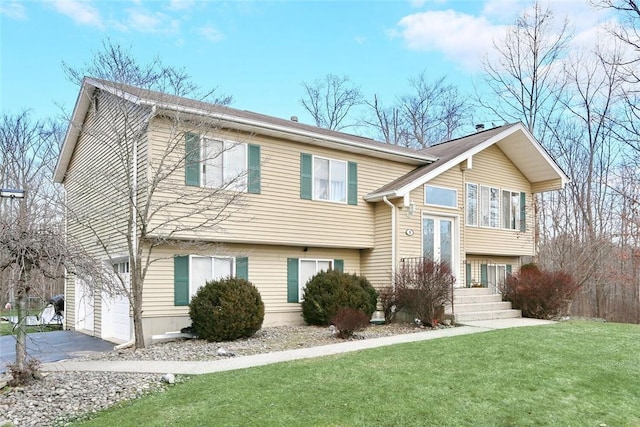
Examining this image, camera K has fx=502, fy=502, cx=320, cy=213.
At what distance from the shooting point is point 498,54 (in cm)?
2516

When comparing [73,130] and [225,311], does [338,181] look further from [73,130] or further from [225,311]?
[73,130]

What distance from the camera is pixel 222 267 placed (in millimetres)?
12266

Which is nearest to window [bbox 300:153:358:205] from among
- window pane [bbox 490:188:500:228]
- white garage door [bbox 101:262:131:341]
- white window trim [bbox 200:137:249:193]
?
white window trim [bbox 200:137:249:193]

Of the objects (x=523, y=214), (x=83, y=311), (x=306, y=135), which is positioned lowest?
(x=83, y=311)

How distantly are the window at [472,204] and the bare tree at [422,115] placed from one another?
15.7 meters

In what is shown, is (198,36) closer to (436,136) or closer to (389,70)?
(389,70)

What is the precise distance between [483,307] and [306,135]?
652cm

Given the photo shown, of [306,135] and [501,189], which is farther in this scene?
[501,189]

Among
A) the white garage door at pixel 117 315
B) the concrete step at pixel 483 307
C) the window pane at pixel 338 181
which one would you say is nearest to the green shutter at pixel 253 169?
the window pane at pixel 338 181

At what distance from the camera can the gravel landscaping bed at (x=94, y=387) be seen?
19.2 feet

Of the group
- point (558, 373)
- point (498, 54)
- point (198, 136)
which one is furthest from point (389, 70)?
point (558, 373)

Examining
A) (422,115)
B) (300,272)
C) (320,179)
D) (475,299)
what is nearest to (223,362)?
(300,272)

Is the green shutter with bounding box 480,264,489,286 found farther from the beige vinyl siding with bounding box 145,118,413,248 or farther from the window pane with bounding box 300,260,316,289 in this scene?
the window pane with bounding box 300,260,316,289

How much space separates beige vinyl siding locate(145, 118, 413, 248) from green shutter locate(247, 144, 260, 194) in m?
0.13
